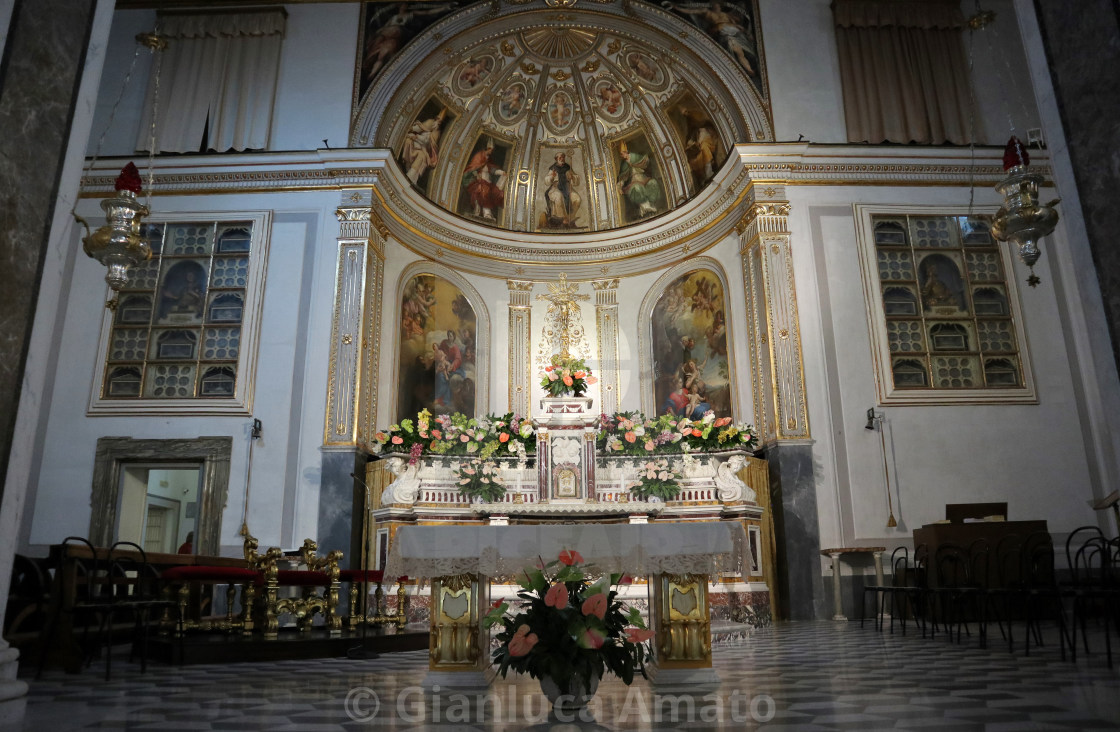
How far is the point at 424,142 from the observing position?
1509 centimetres

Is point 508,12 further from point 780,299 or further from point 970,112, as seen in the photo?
point 970,112

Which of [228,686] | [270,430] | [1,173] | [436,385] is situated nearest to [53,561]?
[228,686]

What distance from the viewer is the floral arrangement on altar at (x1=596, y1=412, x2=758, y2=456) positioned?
465 inches

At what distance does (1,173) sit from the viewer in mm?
4113

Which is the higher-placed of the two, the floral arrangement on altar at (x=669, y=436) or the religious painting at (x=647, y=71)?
the religious painting at (x=647, y=71)

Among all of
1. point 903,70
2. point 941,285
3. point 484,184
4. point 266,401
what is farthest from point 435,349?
point 903,70

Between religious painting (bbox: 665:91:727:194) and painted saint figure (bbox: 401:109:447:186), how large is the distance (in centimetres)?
433

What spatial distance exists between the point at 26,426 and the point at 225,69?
39.2 ft

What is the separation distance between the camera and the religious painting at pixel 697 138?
14.8 meters

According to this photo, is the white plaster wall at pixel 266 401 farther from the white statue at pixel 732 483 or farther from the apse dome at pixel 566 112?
the white statue at pixel 732 483

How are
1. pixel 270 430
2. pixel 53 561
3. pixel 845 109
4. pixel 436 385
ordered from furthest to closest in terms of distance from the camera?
1. pixel 436 385
2. pixel 845 109
3. pixel 270 430
4. pixel 53 561

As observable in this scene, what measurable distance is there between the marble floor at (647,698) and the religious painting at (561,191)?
38.3 ft

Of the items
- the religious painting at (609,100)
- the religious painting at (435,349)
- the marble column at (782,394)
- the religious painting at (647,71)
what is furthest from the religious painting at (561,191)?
the marble column at (782,394)

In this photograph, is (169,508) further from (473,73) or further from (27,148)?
(27,148)
